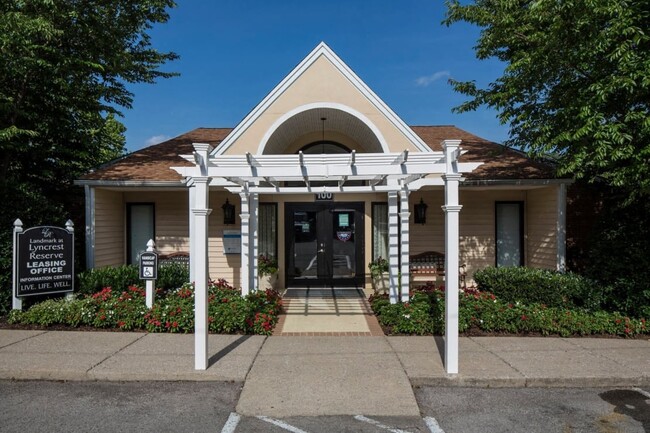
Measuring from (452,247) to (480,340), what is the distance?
2399mm

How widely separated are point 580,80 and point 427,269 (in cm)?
544

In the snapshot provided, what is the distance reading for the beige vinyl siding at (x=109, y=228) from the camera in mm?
10609

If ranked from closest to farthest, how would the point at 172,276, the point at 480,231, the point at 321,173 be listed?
the point at 321,173 < the point at 172,276 < the point at 480,231

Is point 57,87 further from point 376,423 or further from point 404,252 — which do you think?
point 376,423

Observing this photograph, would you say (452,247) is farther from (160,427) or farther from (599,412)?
(160,427)

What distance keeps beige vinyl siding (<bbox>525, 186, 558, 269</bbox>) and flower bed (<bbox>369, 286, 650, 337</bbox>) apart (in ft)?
9.13

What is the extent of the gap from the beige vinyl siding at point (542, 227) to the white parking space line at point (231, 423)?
8.64 meters

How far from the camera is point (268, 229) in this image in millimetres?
12164

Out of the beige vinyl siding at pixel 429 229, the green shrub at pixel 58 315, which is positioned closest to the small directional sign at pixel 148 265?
the green shrub at pixel 58 315

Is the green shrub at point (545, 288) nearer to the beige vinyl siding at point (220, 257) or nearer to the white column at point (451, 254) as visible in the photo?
the white column at point (451, 254)

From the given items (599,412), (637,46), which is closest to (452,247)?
(599,412)

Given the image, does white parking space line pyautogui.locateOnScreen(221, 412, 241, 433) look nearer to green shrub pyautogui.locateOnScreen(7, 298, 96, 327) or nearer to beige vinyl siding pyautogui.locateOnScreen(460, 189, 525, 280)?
green shrub pyautogui.locateOnScreen(7, 298, 96, 327)

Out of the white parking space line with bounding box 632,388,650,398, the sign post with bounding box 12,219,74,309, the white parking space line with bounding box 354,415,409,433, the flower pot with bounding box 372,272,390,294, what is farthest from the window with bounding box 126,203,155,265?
the white parking space line with bounding box 632,388,650,398

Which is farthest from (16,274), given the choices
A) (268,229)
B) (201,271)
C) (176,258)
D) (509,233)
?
(509,233)
